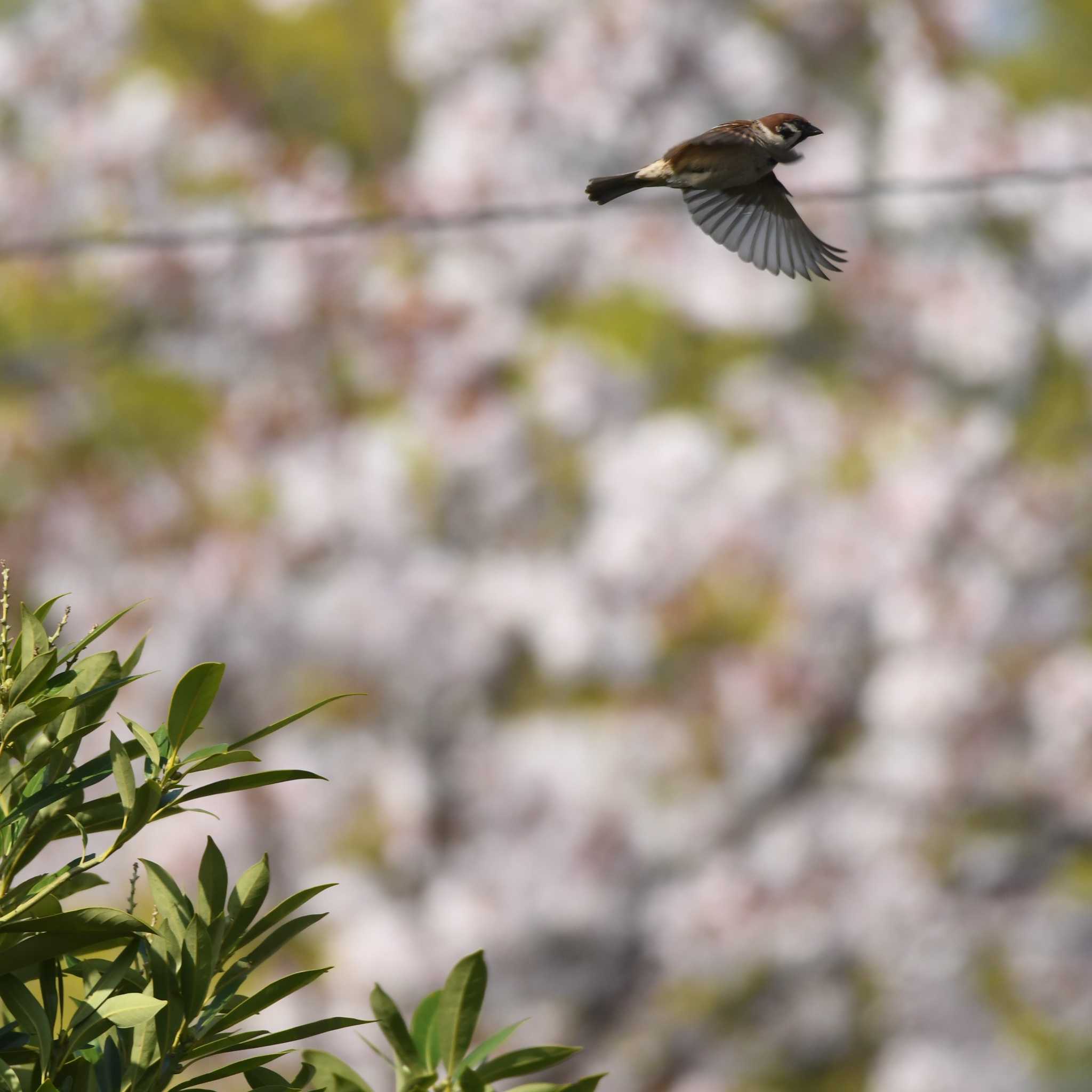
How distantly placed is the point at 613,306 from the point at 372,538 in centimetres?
65

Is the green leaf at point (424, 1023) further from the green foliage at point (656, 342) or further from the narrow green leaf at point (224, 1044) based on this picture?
the green foliage at point (656, 342)

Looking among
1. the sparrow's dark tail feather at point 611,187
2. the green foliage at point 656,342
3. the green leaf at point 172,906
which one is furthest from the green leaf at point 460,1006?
the green foliage at point 656,342

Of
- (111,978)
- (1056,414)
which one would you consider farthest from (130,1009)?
(1056,414)

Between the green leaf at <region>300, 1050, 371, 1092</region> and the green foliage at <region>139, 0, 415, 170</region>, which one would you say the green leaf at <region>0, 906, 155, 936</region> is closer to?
the green leaf at <region>300, 1050, 371, 1092</region>

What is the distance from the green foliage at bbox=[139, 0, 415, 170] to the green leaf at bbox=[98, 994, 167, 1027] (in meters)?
2.28

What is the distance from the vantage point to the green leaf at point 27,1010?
16.3 inches

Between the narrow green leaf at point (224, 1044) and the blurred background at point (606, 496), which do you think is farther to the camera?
the blurred background at point (606, 496)

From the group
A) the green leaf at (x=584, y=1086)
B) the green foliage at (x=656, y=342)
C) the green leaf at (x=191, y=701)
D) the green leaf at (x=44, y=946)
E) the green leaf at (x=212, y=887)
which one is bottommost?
the green leaf at (x=584, y=1086)

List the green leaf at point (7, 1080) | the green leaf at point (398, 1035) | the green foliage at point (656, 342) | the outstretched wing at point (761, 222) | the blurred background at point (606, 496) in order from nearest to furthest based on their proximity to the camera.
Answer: the green leaf at point (7, 1080) → the green leaf at point (398, 1035) → the outstretched wing at point (761, 222) → the blurred background at point (606, 496) → the green foliage at point (656, 342)

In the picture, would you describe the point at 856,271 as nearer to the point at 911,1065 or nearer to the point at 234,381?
the point at 234,381

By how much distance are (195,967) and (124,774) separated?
0.26ft

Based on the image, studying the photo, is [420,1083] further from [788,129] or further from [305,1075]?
[788,129]

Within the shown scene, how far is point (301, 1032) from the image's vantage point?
443 mm

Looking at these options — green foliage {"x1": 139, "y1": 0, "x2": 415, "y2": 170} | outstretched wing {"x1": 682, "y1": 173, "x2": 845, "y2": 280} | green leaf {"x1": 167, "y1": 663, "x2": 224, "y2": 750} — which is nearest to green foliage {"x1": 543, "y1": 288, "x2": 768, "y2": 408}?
green foliage {"x1": 139, "y1": 0, "x2": 415, "y2": 170}
